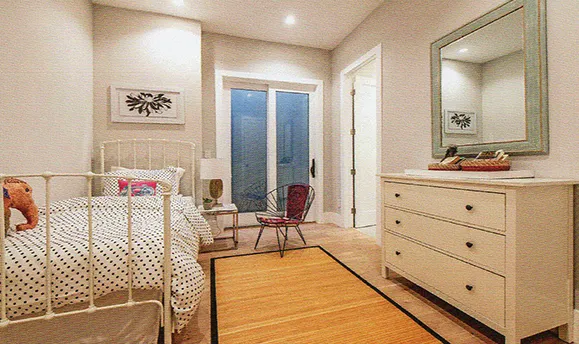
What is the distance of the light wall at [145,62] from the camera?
10.2 feet

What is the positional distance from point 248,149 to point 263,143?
26cm

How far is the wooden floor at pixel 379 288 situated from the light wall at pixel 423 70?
622 mm

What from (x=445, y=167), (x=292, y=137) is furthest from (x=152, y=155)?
(x=445, y=167)

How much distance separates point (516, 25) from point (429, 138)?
98 cm

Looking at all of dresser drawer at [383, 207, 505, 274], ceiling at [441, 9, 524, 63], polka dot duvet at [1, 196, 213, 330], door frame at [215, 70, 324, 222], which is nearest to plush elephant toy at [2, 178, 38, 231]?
polka dot duvet at [1, 196, 213, 330]

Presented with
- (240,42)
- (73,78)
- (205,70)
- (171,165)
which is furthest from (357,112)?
(73,78)

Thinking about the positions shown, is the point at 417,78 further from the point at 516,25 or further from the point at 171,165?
the point at 171,165

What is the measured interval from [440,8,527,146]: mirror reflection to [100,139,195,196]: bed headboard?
2.85 m

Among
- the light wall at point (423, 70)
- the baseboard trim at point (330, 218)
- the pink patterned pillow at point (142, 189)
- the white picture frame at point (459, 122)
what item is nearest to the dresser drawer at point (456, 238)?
the light wall at point (423, 70)

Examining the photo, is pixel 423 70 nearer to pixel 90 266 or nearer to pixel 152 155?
pixel 90 266

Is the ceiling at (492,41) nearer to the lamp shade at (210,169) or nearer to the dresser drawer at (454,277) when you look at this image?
the dresser drawer at (454,277)

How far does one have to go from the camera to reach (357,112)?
397cm

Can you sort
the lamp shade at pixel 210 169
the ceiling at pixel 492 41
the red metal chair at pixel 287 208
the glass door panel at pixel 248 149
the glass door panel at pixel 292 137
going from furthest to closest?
the glass door panel at pixel 292 137 < the glass door panel at pixel 248 149 < the lamp shade at pixel 210 169 < the red metal chair at pixel 287 208 < the ceiling at pixel 492 41

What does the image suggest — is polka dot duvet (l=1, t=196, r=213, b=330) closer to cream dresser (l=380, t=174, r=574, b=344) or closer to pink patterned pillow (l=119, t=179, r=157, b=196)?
pink patterned pillow (l=119, t=179, r=157, b=196)
